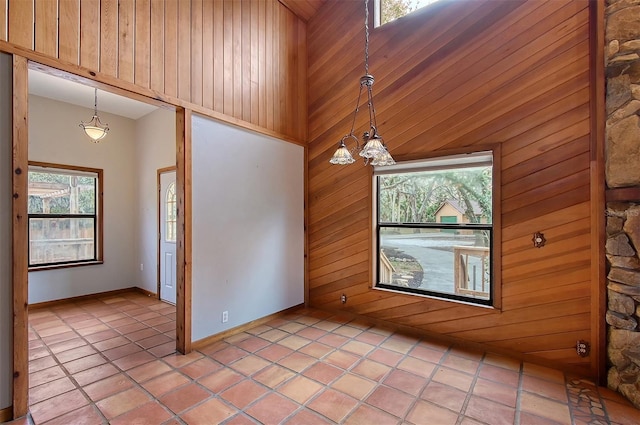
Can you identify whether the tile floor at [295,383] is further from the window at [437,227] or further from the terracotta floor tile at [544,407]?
the window at [437,227]

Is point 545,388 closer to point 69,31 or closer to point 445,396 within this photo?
point 445,396

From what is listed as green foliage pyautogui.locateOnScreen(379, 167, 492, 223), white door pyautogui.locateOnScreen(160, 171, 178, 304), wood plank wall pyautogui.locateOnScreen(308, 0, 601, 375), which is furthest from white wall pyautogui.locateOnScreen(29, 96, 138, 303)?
green foliage pyautogui.locateOnScreen(379, 167, 492, 223)

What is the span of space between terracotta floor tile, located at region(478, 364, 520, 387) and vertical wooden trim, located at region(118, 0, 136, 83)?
4025mm

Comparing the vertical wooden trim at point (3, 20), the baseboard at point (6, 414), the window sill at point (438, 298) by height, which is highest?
the vertical wooden trim at point (3, 20)

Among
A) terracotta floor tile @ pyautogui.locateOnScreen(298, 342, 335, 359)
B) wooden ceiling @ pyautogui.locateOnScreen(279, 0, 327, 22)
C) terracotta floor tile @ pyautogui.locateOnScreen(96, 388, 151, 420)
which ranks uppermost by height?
wooden ceiling @ pyautogui.locateOnScreen(279, 0, 327, 22)

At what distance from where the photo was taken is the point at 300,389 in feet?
7.53

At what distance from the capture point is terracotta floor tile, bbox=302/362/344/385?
244 cm

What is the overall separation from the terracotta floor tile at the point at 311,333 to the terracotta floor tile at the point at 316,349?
166mm

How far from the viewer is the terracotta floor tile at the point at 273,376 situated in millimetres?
2387

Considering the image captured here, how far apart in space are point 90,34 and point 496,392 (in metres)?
4.26

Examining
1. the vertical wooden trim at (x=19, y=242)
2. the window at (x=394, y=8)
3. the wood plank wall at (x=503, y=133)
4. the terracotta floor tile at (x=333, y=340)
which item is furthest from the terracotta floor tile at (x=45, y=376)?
the window at (x=394, y=8)

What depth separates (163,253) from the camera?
4.87m

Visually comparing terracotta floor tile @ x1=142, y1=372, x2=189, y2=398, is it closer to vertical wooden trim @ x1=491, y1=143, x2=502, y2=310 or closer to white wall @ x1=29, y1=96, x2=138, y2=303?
vertical wooden trim @ x1=491, y1=143, x2=502, y2=310

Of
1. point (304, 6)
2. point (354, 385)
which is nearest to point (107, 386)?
point (354, 385)
